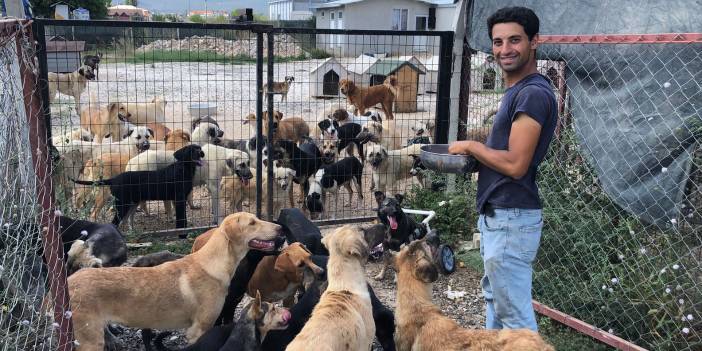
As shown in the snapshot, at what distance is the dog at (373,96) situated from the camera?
17281 millimetres

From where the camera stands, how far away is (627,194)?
14.9 ft

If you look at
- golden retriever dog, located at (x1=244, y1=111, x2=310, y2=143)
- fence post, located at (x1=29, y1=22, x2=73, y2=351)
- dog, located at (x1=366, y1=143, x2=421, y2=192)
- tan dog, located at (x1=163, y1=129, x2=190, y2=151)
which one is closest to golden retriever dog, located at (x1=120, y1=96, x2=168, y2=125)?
golden retriever dog, located at (x1=244, y1=111, x2=310, y2=143)

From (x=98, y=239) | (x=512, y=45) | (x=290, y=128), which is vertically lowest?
(x=98, y=239)

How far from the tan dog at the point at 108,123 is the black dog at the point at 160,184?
2.94 meters

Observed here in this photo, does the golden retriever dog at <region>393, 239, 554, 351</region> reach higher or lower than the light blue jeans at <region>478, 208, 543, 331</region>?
lower

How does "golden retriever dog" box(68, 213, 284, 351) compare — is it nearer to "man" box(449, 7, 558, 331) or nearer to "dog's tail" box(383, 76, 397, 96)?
"man" box(449, 7, 558, 331)

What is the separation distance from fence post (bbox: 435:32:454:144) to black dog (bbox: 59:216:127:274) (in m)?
4.18

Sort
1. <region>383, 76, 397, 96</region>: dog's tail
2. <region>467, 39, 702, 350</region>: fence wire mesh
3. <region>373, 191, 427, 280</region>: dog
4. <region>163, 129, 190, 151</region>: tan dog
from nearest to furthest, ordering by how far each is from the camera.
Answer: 1. <region>467, 39, 702, 350</region>: fence wire mesh
2. <region>373, 191, 427, 280</region>: dog
3. <region>163, 129, 190, 151</region>: tan dog
4. <region>383, 76, 397, 96</region>: dog's tail

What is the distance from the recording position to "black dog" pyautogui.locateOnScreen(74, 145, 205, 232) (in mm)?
7164

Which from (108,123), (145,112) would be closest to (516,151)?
(108,123)

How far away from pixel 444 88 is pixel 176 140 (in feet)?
13.4

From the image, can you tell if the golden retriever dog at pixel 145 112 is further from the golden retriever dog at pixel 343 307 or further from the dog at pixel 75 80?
the golden retriever dog at pixel 343 307

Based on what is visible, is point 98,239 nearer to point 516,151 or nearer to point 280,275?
point 280,275

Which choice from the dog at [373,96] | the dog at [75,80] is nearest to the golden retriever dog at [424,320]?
the dog at [75,80]
